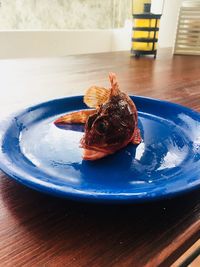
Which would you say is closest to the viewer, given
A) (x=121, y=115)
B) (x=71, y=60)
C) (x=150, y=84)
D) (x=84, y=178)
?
(x=84, y=178)

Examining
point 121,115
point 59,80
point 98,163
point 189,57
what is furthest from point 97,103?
point 189,57

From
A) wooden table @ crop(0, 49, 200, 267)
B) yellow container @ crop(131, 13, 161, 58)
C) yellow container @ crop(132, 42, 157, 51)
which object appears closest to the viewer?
wooden table @ crop(0, 49, 200, 267)

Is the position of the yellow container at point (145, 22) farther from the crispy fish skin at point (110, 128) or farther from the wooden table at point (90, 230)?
the wooden table at point (90, 230)

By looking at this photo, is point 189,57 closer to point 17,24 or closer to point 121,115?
point 121,115

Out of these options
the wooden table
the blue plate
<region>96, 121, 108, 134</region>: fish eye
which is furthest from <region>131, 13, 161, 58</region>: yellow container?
the wooden table

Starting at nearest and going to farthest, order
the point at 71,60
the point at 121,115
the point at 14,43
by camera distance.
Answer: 1. the point at 121,115
2. the point at 71,60
3. the point at 14,43

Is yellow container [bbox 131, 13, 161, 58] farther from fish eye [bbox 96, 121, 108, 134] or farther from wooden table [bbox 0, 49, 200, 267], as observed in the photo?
wooden table [bbox 0, 49, 200, 267]
